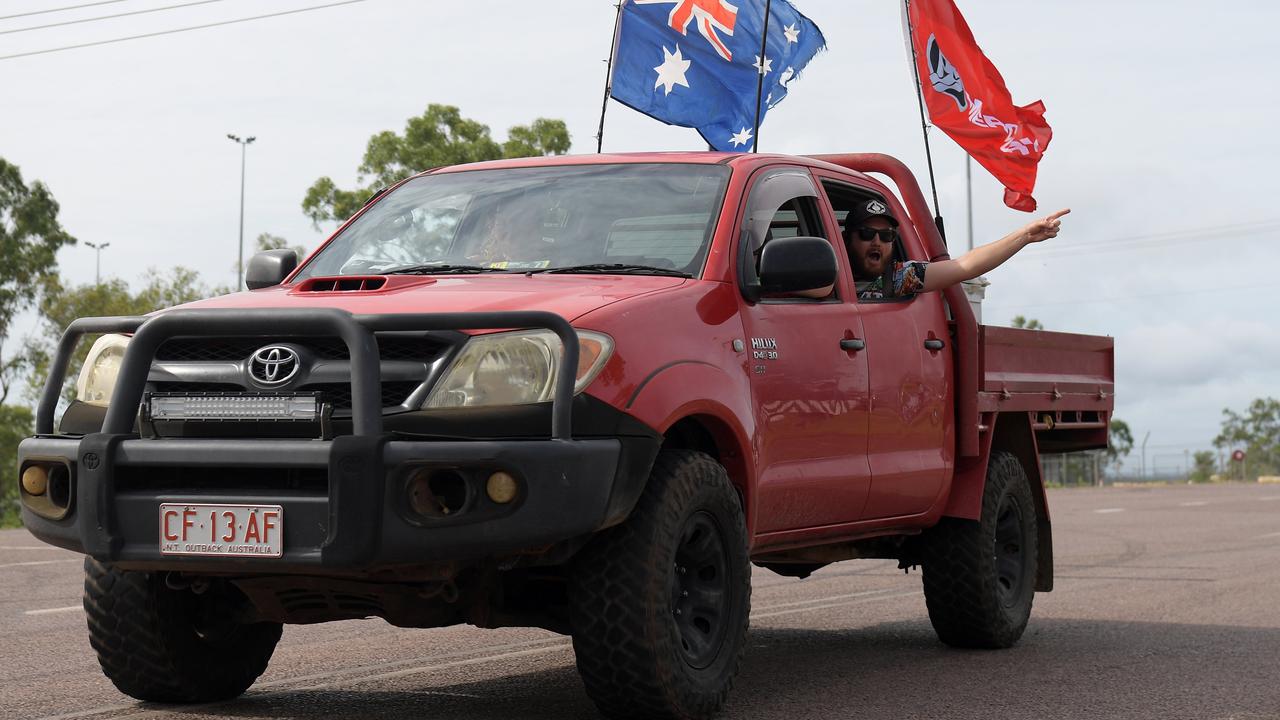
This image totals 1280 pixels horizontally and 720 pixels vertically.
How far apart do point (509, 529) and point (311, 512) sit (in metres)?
0.57

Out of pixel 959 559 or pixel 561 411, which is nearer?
pixel 561 411

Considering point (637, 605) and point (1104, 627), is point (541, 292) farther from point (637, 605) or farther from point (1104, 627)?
point (1104, 627)

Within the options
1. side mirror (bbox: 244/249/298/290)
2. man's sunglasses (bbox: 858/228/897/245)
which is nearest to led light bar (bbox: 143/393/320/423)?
side mirror (bbox: 244/249/298/290)

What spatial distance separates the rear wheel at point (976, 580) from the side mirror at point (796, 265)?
2.58 metres

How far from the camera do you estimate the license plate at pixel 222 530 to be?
16.6ft

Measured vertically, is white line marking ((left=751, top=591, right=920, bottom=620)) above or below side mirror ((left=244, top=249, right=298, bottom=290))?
below

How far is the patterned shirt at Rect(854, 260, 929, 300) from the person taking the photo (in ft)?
25.6

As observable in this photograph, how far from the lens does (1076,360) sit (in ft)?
32.5

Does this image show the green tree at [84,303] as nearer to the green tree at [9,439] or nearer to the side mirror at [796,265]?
the green tree at [9,439]

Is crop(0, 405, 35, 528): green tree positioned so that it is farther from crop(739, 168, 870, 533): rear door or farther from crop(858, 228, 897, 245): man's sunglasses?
crop(739, 168, 870, 533): rear door

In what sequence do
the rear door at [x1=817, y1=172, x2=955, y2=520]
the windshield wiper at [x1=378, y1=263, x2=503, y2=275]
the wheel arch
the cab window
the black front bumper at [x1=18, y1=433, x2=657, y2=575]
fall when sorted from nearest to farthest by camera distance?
the black front bumper at [x1=18, y1=433, x2=657, y2=575] < the windshield wiper at [x1=378, y1=263, x2=503, y2=275] < the cab window < the rear door at [x1=817, y1=172, x2=955, y2=520] < the wheel arch

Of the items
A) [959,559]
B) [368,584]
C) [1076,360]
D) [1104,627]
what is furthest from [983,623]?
[368,584]

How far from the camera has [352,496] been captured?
4.94 meters

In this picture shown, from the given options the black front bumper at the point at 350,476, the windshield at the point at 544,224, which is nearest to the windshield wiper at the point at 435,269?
the windshield at the point at 544,224
